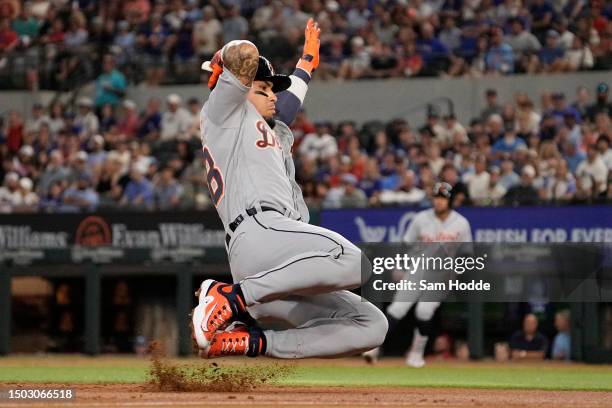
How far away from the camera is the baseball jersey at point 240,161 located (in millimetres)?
7730

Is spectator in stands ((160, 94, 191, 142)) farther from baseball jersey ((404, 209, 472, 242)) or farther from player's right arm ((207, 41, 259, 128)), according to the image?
player's right arm ((207, 41, 259, 128))

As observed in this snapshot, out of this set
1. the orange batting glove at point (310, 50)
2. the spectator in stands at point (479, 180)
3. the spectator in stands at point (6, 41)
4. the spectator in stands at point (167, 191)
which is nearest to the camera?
the orange batting glove at point (310, 50)

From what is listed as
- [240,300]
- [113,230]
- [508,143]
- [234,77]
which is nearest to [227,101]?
[234,77]

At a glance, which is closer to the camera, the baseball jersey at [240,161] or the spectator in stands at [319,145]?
the baseball jersey at [240,161]

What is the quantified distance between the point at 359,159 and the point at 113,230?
12.1ft

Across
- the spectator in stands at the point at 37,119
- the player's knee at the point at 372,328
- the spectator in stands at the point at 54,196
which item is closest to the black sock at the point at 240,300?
the player's knee at the point at 372,328

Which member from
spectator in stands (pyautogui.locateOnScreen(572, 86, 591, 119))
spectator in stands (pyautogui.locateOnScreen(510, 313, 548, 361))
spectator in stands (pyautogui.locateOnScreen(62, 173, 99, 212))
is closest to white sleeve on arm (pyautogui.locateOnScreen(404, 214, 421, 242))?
spectator in stands (pyautogui.locateOnScreen(510, 313, 548, 361))

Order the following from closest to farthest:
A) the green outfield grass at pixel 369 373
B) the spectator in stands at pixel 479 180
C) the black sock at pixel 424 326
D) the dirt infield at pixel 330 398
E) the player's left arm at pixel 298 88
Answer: the dirt infield at pixel 330 398 < the player's left arm at pixel 298 88 < the green outfield grass at pixel 369 373 < the black sock at pixel 424 326 < the spectator in stands at pixel 479 180

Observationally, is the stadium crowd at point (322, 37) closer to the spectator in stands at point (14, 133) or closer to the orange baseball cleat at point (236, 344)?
the spectator in stands at point (14, 133)

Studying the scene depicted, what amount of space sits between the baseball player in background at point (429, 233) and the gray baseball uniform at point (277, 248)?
6544mm

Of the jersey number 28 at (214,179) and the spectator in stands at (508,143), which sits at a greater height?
the spectator in stands at (508,143)

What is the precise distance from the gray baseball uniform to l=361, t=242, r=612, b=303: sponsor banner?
221 inches

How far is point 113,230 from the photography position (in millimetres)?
17438

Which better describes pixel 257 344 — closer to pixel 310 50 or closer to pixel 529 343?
pixel 310 50
